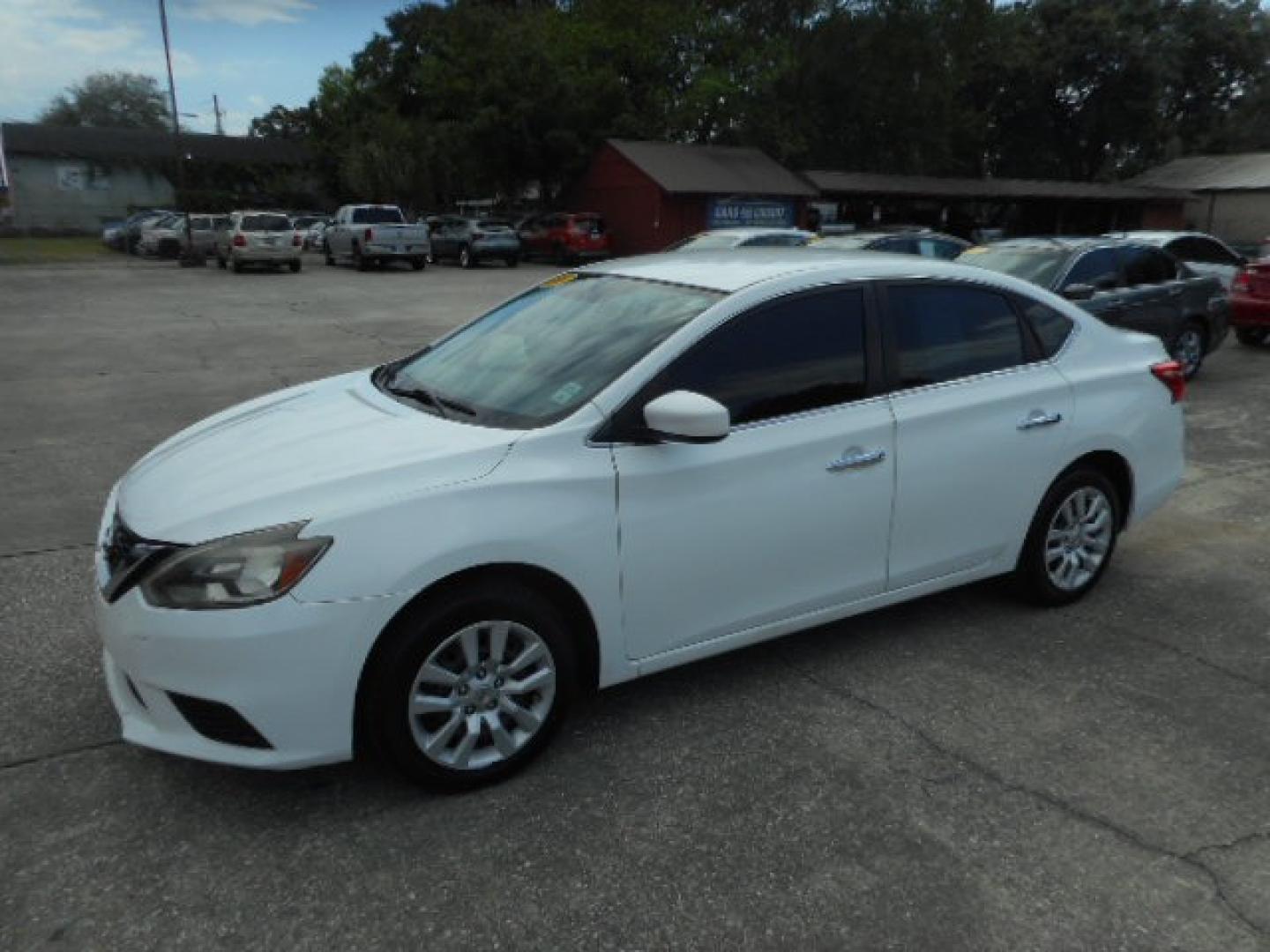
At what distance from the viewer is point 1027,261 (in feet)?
29.2

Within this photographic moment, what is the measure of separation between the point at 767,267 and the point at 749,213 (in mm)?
31393

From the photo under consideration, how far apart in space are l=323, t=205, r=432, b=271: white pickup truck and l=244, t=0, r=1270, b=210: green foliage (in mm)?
7485

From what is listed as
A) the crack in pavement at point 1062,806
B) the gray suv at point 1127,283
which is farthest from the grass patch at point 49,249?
the crack in pavement at point 1062,806

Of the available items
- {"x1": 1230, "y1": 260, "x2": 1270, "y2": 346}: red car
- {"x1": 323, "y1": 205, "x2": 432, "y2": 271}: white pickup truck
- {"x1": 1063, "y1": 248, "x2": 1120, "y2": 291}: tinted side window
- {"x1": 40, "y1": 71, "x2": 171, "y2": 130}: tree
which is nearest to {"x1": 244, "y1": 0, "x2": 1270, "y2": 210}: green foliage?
{"x1": 323, "y1": 205, "x2": 432, "y2": 271}: white pickup truck

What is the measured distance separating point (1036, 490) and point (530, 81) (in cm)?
3509

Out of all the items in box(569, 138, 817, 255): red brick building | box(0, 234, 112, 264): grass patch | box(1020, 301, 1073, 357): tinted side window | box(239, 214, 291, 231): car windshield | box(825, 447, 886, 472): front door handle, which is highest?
box(569, 138, 817, 255): red brick building

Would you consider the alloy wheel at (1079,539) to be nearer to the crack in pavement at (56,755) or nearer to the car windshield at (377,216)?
the crack in pavement at (56,755)

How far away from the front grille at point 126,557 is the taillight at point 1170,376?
423 centimetres

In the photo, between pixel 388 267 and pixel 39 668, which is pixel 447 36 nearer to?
pixel 388 267

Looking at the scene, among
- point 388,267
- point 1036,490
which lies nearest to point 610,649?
point 1036,490

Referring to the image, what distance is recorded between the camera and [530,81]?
3553cm

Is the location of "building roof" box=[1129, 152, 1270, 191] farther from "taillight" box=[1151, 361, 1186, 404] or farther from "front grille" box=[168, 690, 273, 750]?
"front grille" box=[168, 690, 273, 750]

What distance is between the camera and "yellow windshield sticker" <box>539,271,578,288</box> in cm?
420

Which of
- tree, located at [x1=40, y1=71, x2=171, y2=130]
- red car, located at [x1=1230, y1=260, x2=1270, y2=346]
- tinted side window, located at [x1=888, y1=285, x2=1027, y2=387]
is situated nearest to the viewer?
tinted side window, located at [x1=888, y1=285, x2=1027, y2=387]
